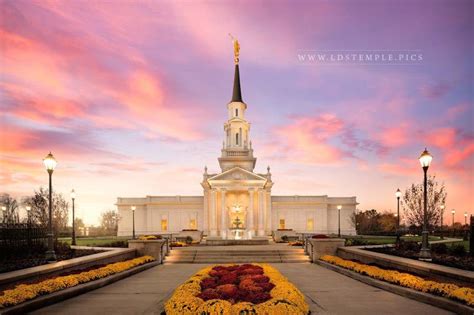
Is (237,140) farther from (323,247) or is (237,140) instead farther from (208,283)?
(208,283)

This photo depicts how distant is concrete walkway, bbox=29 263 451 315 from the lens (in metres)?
11.4

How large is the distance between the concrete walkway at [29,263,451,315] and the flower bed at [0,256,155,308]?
60 cm

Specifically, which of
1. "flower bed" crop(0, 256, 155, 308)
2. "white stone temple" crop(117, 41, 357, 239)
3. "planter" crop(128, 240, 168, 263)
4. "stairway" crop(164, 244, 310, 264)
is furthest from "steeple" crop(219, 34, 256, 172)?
"flower bed" crop(0, 256, 155, 308)

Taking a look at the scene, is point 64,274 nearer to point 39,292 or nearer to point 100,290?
point 100,290

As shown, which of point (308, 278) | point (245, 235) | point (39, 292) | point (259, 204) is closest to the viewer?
point (39, 292)

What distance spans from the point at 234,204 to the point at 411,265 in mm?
46743

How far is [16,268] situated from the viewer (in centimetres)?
1528

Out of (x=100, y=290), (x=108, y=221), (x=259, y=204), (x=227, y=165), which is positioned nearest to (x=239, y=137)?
(x=227, y=165)

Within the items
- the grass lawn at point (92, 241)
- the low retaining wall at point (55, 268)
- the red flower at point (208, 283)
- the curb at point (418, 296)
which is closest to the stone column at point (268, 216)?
the grass lawn at point (92, 241)

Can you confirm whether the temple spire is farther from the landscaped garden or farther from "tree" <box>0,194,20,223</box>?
the landscaped garden

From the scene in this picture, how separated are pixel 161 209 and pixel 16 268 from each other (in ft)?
191

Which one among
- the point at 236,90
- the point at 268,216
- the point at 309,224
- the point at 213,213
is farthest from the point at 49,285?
the point at 309,224

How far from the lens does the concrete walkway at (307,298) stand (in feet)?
37.3

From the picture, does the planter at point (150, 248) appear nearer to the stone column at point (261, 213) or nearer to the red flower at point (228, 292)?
the red flower at point (228, 292)
